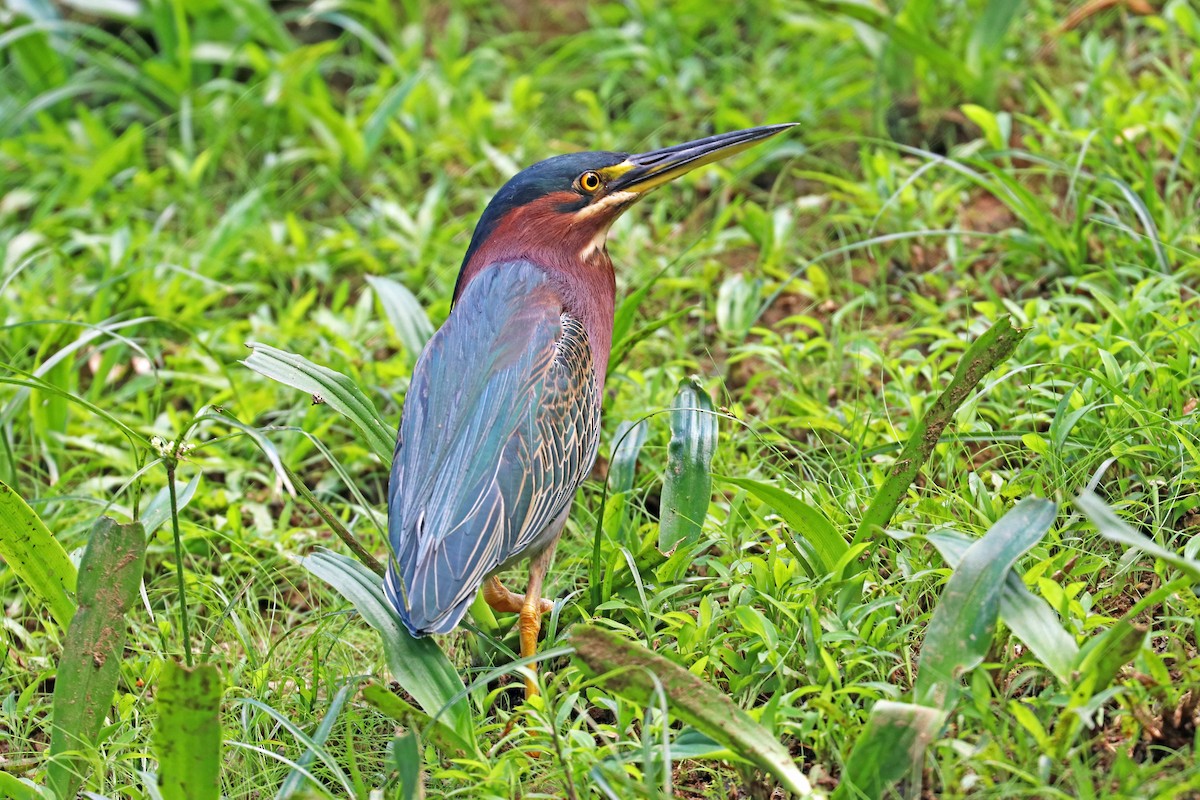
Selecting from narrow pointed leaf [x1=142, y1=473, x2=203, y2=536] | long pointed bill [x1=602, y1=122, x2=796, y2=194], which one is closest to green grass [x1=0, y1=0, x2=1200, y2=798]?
narrow pointed leaf [x1=142, y1=473, x2=203, y2=536]

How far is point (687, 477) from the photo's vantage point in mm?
3506

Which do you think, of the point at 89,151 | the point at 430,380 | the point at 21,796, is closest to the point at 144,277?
the point at 89,151

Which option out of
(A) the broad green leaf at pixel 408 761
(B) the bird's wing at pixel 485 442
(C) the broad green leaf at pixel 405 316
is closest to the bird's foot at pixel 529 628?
(B) the bird's wing at pixel 485 442

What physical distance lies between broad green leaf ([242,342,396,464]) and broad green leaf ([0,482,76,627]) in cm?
65

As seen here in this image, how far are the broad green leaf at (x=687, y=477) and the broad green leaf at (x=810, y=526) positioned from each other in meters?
0.34

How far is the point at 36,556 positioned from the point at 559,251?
1676 millimetres

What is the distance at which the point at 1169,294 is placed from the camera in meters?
3.98

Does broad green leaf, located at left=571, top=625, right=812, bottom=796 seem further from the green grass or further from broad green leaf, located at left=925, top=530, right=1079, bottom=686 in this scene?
broad green leaf, located at left=925, top=530, right=1079, bottom=686

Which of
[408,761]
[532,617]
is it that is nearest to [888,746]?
[408,761]

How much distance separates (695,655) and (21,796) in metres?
1.59

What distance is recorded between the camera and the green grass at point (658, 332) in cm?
296

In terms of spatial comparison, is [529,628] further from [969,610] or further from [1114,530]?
[1114,530]

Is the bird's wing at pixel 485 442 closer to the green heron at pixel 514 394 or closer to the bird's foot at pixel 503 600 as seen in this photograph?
the green heron at pixel 514 394

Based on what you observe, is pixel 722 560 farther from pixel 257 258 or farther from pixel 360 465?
pixel 257 258
